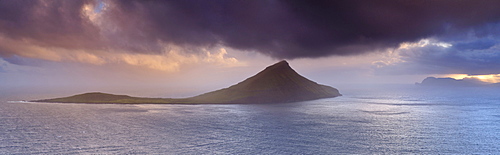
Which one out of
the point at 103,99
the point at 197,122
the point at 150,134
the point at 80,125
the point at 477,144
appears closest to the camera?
the point at 477,144

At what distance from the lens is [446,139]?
62.2 metres

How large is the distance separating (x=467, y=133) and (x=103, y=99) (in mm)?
181156

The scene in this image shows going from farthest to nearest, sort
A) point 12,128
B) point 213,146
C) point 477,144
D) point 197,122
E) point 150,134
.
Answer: point 197,122 → point 12,128 → point 150,134 → point 477,144 → point 213,146

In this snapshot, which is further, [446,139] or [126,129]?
[126,129]

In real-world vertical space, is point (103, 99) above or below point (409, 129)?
above

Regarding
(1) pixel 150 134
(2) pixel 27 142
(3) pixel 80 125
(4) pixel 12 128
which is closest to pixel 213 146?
(1) pixel 150 134

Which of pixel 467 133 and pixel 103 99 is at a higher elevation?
pixel 103 99

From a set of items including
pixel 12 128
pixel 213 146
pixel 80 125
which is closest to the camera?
pixel 213 146

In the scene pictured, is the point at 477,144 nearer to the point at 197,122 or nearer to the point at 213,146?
the point at 213,146

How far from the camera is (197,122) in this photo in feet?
278

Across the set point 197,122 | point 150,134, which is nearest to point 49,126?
point 150,134

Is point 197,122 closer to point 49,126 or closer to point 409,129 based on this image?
point 49,126

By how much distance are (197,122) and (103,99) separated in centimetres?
11280

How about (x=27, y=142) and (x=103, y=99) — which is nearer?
(x=27, y=142)
